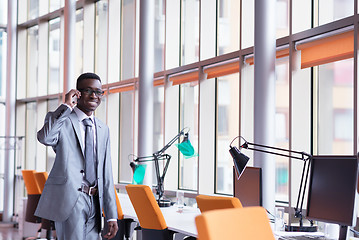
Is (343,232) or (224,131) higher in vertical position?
(224,131)

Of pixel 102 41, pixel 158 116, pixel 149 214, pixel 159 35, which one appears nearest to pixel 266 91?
pixel 149 214

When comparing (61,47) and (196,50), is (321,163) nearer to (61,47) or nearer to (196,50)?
(196,50)

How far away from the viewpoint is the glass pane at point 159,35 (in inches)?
297

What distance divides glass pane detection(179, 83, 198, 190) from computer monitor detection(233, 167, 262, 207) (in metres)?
2.78

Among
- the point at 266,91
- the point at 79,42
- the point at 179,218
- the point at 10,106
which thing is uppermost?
the point at 79,42

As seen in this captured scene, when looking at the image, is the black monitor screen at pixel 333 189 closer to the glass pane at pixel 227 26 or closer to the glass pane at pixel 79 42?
the glass pane at pixel 227 26

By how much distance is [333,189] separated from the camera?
2697mm

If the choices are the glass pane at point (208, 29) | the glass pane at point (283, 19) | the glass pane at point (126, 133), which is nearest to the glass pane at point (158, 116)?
the glass pane at point (126, 133)

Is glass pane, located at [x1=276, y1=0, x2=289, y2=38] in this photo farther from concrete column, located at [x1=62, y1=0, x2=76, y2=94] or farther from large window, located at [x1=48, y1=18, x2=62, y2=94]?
large window, located at [x1=48, y1=18, x2=62, y2=94]

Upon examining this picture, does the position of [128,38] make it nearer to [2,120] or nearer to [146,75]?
[146,75]

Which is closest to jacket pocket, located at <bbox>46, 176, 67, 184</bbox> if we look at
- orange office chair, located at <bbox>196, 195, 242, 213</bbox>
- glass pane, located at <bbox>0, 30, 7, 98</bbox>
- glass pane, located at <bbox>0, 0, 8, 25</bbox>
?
orange office chair, located at <bbox>196, 195, 242, 213</bbox>

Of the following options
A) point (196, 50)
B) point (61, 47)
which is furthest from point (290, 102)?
point (61, 47)

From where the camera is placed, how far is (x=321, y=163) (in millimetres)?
2818

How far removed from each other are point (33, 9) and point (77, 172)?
27.4ft
